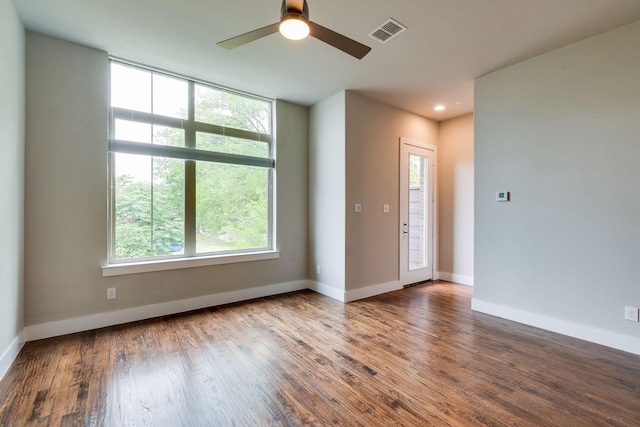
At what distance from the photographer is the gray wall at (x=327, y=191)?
4031 millimetres

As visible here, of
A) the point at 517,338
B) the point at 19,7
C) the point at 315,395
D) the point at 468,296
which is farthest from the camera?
the point at 468,296

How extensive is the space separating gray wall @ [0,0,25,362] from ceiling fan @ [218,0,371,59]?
1.79m

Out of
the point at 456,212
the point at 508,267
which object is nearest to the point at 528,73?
the point at 508,267

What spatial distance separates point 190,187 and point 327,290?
236 cm

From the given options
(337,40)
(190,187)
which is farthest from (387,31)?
(190,187)

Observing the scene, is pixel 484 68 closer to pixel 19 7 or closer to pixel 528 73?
pixel 528 73

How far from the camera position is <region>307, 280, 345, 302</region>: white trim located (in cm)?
402

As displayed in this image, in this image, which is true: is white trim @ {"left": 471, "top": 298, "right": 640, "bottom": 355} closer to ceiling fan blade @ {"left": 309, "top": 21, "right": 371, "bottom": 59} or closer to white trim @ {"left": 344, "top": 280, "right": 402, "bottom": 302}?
white trim @ {"left": 344, "top": 280, "right": 402, "bottom": 302}

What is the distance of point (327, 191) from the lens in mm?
4281

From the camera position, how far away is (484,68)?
3314mm

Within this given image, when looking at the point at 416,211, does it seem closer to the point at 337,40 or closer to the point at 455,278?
the point at 455,278

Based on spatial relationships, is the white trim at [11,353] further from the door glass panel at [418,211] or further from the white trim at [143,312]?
the door glass panel at [418,211]

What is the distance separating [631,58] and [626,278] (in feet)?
6.32

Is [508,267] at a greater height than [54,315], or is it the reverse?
[508,267]
